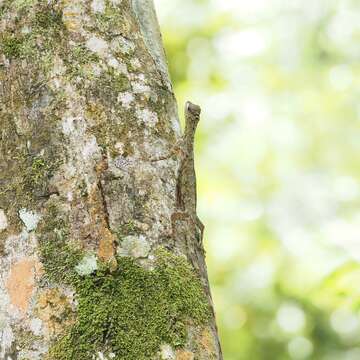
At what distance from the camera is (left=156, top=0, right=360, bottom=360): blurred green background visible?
6.93 metres

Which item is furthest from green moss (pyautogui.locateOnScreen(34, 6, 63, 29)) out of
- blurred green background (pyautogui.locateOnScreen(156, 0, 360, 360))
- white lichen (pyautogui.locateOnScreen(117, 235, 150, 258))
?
blurred green background (pyautogui.locateOnScreen(156, 0, 360, 360))

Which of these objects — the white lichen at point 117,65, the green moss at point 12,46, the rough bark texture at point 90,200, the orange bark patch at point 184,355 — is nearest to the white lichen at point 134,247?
the rough bark texture at point 90,200

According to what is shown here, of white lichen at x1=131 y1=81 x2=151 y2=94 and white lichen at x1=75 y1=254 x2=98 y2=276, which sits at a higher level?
white lichen at x1=131 y1=81 x2=151 y2=94

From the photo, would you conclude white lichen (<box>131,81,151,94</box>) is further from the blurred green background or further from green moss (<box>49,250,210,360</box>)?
the blurred green background

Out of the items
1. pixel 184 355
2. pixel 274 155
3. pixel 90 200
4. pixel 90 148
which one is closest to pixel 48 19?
pixel 90 148

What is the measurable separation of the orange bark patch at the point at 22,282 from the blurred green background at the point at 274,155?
453cm

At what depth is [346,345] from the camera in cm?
746

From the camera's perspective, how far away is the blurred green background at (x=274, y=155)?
22.7ft

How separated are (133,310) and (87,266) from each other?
5.5 inches

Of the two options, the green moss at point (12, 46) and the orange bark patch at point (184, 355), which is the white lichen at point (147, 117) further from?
the orange bark patch at point (184, 355)

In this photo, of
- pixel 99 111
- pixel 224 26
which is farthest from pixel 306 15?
pixel 99 111

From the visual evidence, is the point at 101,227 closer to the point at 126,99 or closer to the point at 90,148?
the point at 90,148

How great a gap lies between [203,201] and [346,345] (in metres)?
1.79

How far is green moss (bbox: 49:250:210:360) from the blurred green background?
4.43 m
